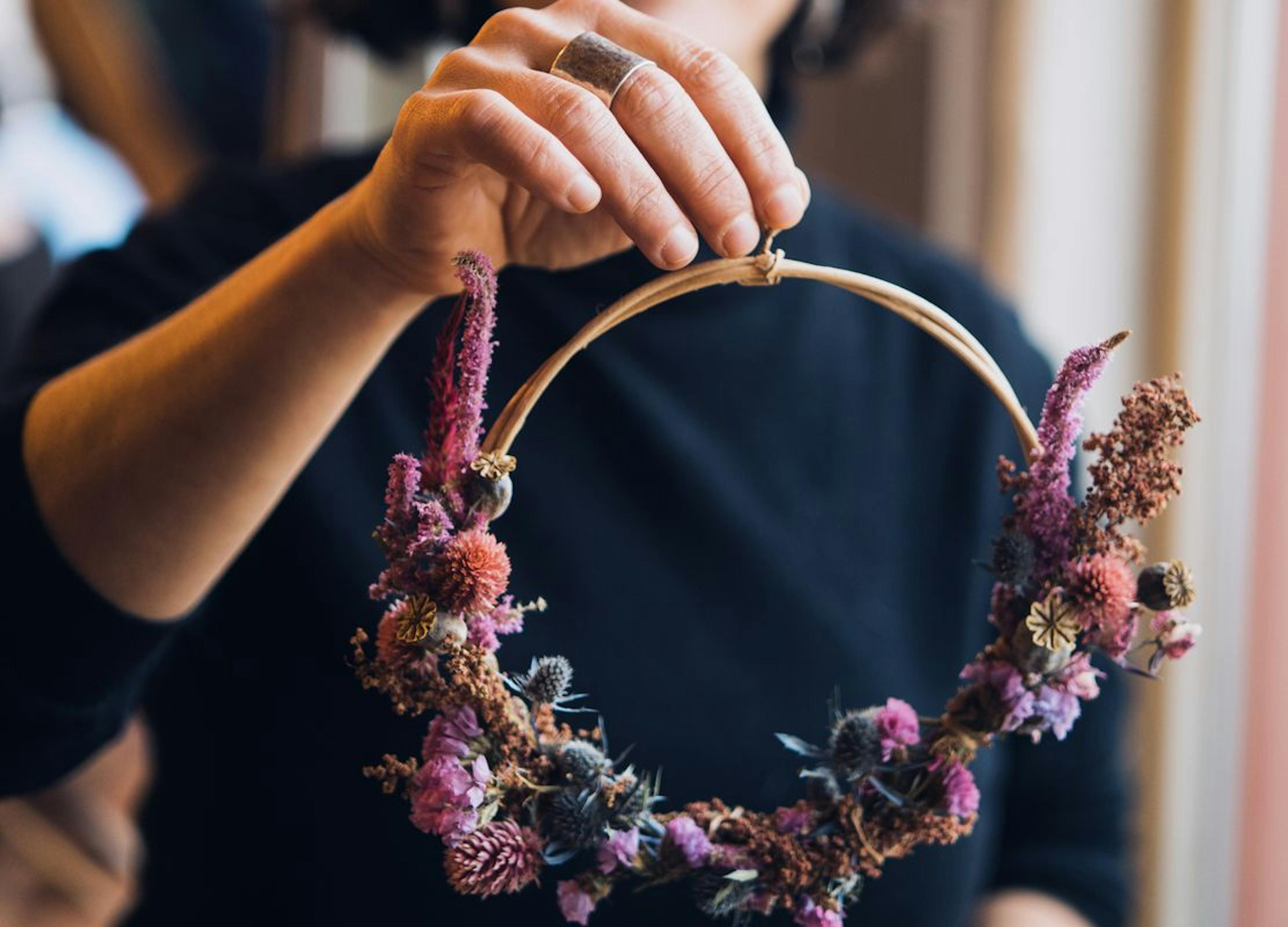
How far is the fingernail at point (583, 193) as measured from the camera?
1.11 feet

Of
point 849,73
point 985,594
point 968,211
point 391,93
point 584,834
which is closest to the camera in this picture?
point 584,834

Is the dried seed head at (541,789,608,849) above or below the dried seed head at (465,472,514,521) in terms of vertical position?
below

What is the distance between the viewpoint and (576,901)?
394 millimetres

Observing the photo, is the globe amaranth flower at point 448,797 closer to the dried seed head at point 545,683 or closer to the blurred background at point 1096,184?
the dried seed head at point 545,683

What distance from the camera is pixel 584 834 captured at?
380mm

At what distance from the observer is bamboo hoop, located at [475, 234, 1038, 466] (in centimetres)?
37

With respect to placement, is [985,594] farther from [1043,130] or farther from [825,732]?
[1043,130]

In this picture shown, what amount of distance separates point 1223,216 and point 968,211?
1.09 feet

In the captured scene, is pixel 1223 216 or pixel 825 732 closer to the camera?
pixel 825 732

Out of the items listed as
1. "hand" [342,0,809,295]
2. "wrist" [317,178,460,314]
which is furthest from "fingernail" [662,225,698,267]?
"wrist" [317,178,460,314]

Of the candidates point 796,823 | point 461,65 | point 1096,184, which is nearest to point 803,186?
point 461,65

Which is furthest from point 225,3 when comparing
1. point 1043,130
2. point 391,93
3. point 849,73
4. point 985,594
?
point 985,594

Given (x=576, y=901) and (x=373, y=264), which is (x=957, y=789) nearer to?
(x=576, y=901)

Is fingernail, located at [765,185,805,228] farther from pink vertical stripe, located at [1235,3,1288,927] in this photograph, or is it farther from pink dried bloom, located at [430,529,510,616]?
pink vertical stripe, located at [1235,3,1288,927]
